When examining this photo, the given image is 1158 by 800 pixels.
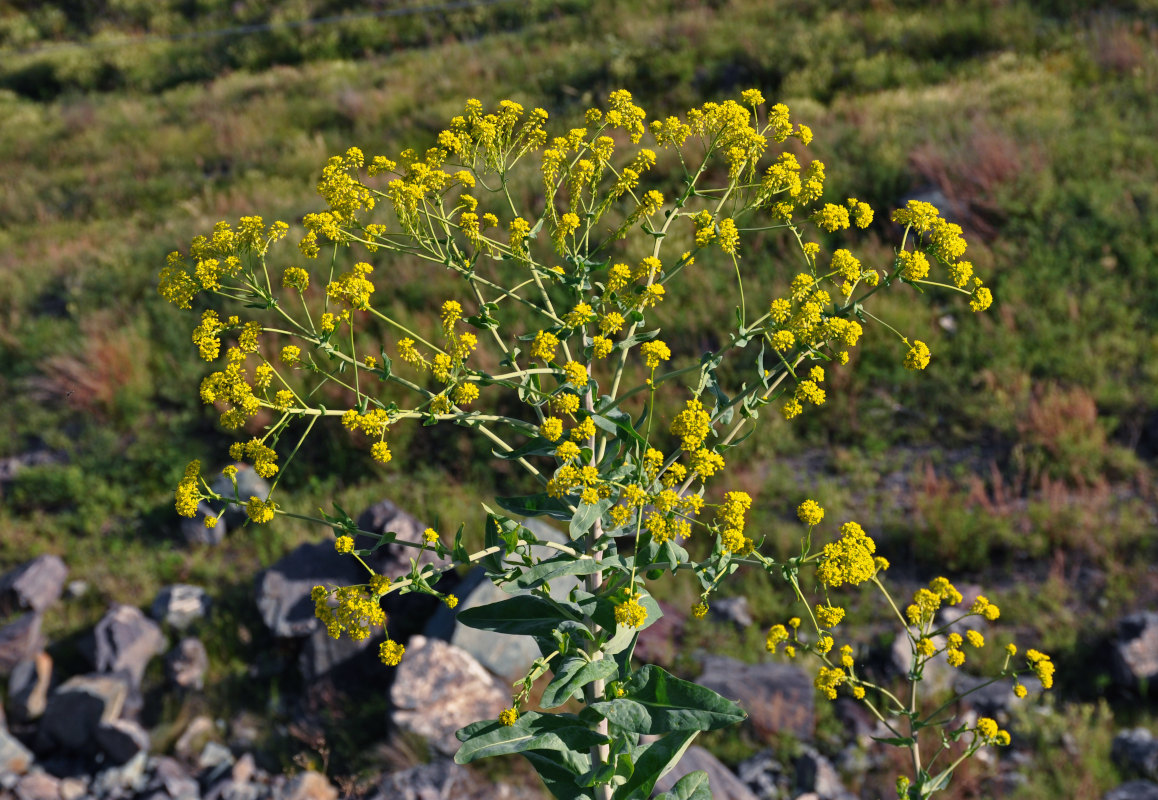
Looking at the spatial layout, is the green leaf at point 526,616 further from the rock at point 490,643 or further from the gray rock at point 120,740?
the gray rock at point 120,740

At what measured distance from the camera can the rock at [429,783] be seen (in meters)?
→ 4.32

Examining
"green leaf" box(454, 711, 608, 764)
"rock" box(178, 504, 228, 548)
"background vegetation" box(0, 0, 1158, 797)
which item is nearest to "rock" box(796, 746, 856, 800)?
"background vegetation" box(0, 0, 1158, 797)

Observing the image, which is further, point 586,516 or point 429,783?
point 429,783

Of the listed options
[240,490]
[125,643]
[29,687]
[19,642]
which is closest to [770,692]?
[125,643]

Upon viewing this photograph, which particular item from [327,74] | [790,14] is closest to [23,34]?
[327,74]

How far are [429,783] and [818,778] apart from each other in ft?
6.60

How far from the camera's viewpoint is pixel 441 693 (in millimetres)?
4734

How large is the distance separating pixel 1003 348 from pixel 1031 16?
9066 millimetres

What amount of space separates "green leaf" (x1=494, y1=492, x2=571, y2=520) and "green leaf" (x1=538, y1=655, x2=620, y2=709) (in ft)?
1.10

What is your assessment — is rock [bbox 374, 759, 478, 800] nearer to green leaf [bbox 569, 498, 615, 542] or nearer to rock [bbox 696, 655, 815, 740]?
rock [bbox 696, 655, 815, 740]

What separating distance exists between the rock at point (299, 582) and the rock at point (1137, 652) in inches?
177

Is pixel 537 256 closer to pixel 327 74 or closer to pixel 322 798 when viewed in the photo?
pixel 322 798

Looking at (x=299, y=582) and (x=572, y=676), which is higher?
(x=572, y=676)

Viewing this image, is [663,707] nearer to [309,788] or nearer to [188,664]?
[309,788]
